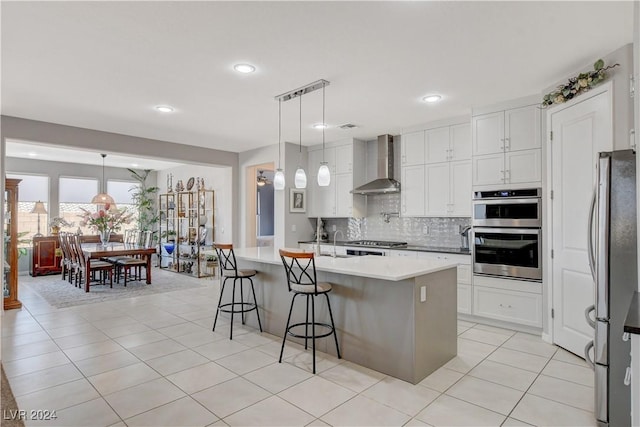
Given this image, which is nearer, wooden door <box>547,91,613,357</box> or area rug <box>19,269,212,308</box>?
wooden door <box>547,91,613,357</box>

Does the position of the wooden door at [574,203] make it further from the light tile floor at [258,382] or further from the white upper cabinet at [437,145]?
the white upper cabinet at [437,145]

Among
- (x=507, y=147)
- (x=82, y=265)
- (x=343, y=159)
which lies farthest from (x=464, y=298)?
(x=82, y=265)

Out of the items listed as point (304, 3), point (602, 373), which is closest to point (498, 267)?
point (602, 373)

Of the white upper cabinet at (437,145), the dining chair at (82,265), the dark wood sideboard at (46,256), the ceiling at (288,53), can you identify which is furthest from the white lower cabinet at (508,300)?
the dark wood sideboard at (46,256)

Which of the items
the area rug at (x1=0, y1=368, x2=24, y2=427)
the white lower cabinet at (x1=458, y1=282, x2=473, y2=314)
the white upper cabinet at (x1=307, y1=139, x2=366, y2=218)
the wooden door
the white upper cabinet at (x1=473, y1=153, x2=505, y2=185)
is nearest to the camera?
the area rug at (x1=0, y1=368, x2=24, y2=427)

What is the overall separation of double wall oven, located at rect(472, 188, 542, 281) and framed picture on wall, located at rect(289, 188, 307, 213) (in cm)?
314

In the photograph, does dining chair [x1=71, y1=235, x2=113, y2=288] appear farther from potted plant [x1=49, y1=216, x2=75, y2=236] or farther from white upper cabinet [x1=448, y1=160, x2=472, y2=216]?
white upper cabinet [x1=448, y1=160, x2=472, y2=216]

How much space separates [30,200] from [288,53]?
27.7ft

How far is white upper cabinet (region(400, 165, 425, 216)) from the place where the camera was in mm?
5027

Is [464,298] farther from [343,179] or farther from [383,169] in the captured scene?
[343,179]

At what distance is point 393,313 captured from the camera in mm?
2861

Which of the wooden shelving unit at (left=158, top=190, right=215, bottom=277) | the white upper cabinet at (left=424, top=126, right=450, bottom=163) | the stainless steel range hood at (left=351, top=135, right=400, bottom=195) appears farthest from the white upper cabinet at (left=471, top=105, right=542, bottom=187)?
the wooden shelving unit at (left=158, top=190, right=215, bottom=277)

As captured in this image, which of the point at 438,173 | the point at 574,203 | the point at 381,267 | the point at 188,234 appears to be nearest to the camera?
the point at 381,267

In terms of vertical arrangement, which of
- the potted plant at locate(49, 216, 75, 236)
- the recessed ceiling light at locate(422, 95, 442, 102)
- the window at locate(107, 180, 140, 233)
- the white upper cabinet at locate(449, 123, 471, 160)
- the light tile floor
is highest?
the recessed ceiling light at locate(422, 95, 442, 102)
